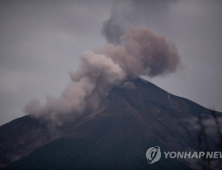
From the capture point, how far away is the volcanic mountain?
5241 cm

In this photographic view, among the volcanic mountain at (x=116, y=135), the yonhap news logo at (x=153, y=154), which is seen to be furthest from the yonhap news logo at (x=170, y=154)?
the volcanic mountain at (x=116, y=135)

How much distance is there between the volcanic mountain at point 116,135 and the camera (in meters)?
52.4

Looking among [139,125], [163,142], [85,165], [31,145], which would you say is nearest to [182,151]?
[163,142]

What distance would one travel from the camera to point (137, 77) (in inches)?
3250

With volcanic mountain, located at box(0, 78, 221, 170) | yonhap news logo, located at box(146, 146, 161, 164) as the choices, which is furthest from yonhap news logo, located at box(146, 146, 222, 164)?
volcanic mountain, located at box(0, 78, 221, 170)

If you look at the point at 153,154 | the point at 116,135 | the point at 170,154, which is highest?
the point at 116,135

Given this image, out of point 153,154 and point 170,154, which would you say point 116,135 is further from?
point 170,154

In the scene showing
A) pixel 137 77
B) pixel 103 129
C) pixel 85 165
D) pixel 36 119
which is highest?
pixel 137 77

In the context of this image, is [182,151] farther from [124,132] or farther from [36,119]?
[36,119]

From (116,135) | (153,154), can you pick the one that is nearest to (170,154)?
(153,154)

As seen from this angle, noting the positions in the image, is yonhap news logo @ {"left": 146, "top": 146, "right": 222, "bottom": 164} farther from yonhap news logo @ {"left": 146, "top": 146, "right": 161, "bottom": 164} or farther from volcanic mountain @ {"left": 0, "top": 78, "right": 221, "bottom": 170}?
volcanic mountain @ {"left": 0, "top": 78, "right": 221, "bottom": 170}

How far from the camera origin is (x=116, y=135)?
61.9 m

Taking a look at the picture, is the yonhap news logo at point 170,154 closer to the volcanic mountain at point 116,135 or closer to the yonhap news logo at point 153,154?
the yonhap news logo at point 153,154

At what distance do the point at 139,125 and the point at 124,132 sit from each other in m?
4.49
